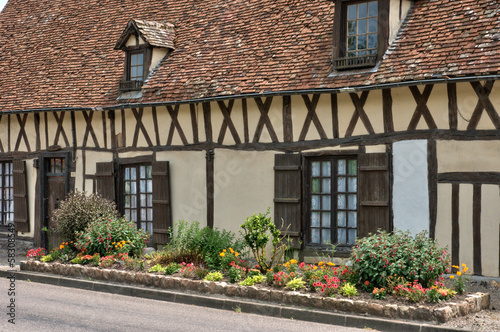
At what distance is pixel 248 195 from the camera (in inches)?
506

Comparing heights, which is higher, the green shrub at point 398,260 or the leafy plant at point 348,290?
the green shrub at point 398,260

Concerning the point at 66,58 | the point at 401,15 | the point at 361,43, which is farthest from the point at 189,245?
the point at 66,58

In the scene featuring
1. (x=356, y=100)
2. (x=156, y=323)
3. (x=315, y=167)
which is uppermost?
(x=356, y=100)

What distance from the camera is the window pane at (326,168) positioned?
12000 millimetres

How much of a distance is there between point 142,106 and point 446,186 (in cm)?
646

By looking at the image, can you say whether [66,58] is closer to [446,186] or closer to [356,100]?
[356,100]

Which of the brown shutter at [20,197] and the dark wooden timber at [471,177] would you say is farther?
the brown shutter at [20,197]

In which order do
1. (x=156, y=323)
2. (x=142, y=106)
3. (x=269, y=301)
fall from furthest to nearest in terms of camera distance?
(x=142, y=106) → (x=269, y=301) → (x=156, y=323)

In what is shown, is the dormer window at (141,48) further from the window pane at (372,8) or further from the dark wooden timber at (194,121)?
the window pane at (372,8)

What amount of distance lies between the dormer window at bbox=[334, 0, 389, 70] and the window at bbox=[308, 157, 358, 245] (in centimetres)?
171

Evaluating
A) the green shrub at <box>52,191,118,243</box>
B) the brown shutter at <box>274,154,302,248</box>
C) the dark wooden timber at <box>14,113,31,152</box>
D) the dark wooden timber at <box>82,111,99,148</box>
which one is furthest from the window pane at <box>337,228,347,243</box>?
the dark wooden timber at <box>14,113,31,152</box>

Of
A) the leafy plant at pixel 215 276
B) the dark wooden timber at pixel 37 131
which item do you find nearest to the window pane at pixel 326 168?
the leafy plant at pixel 215 276

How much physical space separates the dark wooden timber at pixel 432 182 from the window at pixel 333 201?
1435mm

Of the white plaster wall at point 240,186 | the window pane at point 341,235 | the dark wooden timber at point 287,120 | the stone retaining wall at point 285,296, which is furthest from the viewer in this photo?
the white plaster wall at point 240,186
